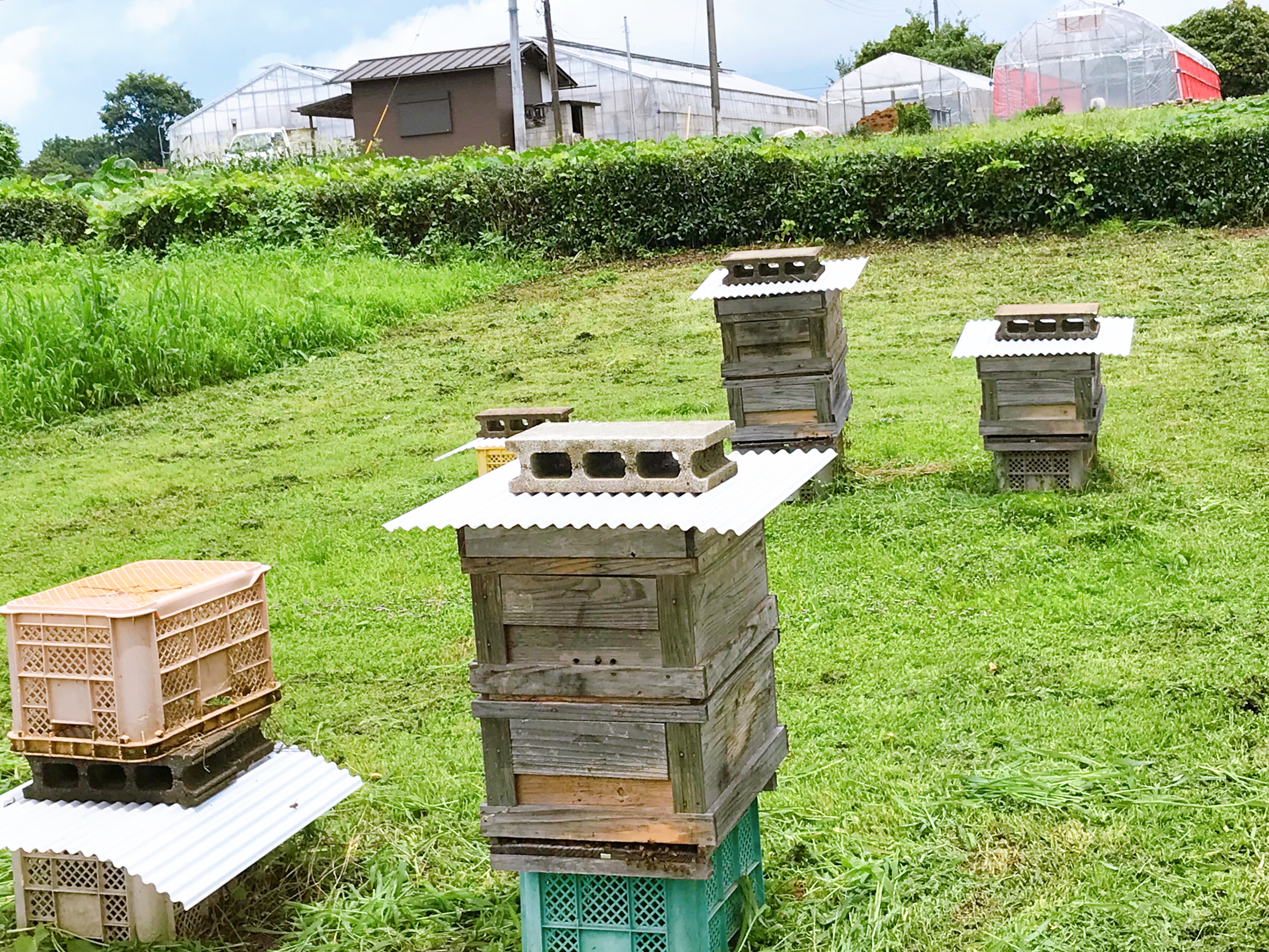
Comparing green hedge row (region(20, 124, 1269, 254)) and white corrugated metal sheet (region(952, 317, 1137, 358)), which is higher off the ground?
green hedge row (region(20, 124, 1269, 254))

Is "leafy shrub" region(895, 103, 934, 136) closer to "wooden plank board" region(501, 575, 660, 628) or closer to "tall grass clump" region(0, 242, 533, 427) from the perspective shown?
"tall grass clump" region(0, 242, 533, 427)

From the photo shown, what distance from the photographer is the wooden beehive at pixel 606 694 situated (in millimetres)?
3186

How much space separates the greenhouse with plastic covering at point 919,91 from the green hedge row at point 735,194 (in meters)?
15.4

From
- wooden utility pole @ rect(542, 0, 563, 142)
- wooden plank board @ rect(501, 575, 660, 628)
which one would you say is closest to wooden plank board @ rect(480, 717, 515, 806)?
wooden plank board @ rect(501, 575, 660, 628)

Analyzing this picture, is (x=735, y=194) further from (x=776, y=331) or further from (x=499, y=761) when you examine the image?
(x=499, y=761)

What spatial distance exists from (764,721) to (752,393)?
188 inches

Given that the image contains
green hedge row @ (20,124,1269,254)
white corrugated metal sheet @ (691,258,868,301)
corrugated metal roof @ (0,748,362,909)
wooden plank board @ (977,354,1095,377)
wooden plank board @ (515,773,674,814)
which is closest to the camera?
wooden plank board @ (515,773,674,814)

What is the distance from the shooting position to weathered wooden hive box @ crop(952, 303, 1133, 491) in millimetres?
7625

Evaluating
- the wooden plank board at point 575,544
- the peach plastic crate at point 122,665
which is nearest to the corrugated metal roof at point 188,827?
the peach plastic crate at point 122,665

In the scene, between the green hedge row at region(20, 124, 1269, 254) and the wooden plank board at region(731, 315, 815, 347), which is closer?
the wooden plank board at region(731, 315, 815, 347)

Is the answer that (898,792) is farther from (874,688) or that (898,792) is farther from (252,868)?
(252,868)

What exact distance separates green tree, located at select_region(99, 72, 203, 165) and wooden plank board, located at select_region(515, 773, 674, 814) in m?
72.1

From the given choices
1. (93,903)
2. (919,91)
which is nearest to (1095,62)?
(919,91)

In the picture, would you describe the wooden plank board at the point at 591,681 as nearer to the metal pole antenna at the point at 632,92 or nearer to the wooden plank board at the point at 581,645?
the wooden plank board at the point at 581,645
